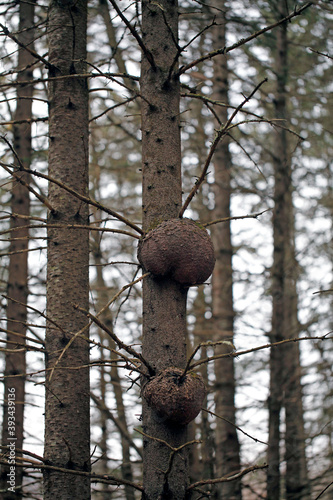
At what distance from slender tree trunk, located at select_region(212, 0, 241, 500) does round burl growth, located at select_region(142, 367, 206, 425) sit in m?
3.56

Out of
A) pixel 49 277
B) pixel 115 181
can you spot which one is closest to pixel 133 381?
pixel 49 277

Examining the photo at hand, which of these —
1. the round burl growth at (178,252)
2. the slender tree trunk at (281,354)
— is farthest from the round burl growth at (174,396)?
the slender tree trunk at (281,354)

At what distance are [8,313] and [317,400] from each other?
4.81m

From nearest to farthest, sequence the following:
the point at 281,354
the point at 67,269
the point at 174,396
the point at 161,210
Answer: the point at 174,396 < the point at 161,210 < the point at 67,269 < the point at 281,354

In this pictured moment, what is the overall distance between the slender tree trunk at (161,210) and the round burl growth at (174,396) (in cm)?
10

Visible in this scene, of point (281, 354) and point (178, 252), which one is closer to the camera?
point (178, 252)

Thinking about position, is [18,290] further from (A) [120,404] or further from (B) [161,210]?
(B) [161,210]

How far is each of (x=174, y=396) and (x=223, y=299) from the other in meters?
4.73

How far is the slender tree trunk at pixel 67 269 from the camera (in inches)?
124

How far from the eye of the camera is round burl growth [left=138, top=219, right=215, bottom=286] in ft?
9.17

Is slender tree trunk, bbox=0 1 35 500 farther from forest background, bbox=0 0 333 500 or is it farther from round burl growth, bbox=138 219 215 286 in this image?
round burl growth, bbox=138 219 215 286

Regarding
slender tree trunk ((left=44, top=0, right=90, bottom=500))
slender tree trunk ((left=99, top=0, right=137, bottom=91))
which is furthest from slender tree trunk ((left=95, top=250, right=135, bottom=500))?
slender tree trunk ((left=44, top=0, right=90, bottom=500))

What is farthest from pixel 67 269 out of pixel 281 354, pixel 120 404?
pixel 120 404

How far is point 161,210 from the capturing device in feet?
9.99
